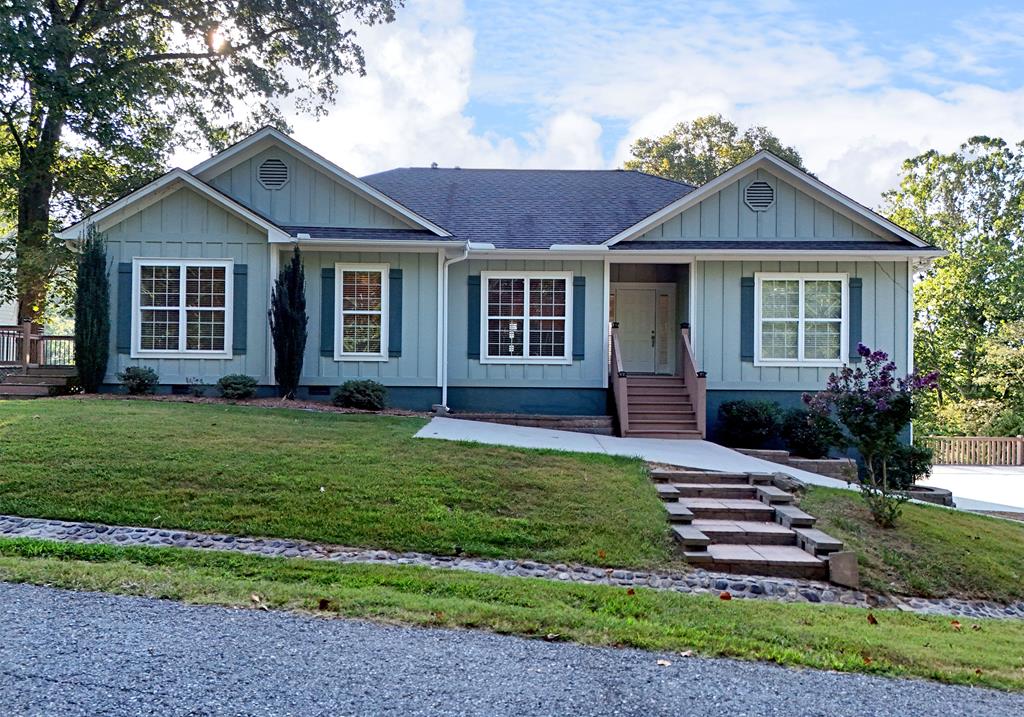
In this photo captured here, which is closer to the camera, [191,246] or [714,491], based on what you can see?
[714,491]

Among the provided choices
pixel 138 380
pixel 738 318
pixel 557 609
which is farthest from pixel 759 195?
pixel 138 380

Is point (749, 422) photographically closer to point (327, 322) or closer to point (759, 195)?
point (759, 195)

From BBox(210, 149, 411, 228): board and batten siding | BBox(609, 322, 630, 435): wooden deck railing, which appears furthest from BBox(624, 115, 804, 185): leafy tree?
BBox(210, 149, 411, 228): board and batten siding

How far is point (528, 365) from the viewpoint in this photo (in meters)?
13.8

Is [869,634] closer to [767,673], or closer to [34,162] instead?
[767,673]

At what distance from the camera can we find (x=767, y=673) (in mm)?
3914

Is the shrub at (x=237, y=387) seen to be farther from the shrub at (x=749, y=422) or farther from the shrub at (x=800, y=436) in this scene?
the shrub at (x=800, y=436)

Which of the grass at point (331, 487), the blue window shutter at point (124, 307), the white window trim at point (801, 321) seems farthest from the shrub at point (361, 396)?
the white window trim at point (801, 321)

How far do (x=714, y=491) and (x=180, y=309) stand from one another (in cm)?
998

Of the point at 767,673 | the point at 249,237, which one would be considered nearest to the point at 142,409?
the point at 249,237

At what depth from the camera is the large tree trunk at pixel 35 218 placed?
1642cm

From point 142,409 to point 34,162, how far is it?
10343mm

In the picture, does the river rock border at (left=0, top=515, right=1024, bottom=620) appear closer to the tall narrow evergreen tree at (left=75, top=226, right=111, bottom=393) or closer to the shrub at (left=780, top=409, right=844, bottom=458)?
the shrub at (left=780, top=409, right=844, bottom=458)

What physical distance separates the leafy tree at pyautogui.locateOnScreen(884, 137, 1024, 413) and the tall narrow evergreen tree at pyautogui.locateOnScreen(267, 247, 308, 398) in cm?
2480
